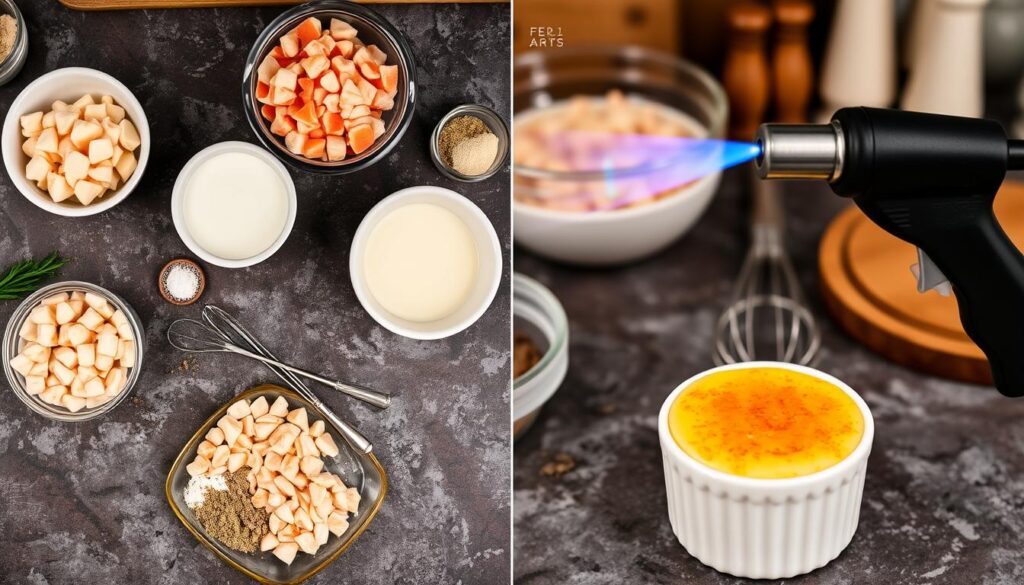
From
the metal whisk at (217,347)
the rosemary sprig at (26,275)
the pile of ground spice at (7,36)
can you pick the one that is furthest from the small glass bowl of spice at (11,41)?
the metal whisk at (217,347)

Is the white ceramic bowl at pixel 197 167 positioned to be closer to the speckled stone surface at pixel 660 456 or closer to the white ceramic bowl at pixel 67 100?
the white ceramic bowl at pixel 67 100

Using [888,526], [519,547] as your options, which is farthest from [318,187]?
[888,526]

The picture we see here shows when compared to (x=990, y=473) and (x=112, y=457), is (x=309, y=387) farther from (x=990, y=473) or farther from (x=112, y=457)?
(x=990, y=473)

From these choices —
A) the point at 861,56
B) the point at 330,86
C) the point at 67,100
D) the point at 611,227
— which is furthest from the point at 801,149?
the point at 861,56

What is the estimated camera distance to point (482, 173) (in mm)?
920

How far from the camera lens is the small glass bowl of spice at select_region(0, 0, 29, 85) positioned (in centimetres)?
88

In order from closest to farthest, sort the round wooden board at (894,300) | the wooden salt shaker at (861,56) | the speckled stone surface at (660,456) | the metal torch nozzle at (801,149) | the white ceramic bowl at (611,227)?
the metal torch nozzle at (801,149)
the speckled stone surface at (660,456)
the round wooden board at (894,300)
the white ceramic bowl at (611,227)
the wooden salt shaker at (861,56)

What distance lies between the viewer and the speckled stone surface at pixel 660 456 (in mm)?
963

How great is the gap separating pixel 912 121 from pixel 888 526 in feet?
1.34

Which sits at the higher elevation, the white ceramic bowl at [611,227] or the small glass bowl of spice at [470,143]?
the small glass bowl of spice at [470,143]

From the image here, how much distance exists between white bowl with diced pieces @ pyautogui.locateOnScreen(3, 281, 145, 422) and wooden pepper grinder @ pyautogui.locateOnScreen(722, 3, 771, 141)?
3.26ft

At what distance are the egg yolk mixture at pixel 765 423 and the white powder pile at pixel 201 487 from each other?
411mm

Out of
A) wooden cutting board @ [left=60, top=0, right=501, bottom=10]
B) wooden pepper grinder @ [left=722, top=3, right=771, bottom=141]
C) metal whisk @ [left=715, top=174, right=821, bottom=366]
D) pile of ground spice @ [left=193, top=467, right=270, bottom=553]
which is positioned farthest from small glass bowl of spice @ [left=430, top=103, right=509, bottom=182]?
wooden pepper grinder @ [left=722, top=3, right=771, bottom=141]

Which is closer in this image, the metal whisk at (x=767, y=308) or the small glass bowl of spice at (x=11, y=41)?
the small glass bowl of spice at (x=11, y=41)
